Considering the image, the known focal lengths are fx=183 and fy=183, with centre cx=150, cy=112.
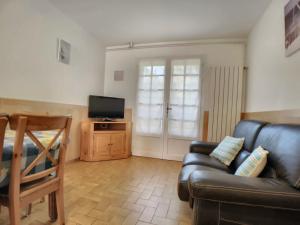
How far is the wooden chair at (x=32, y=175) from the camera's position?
3.32ft

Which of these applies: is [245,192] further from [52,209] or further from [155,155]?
[155,155]

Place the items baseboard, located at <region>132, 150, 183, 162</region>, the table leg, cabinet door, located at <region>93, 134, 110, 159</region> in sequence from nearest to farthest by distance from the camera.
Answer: the table leg
cabinet door, located at <region>93, 134, 110, 159</region>
baseboard, located at <region>132, 150, 183, 162</region>

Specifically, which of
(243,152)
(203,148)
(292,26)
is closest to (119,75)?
(203,148)

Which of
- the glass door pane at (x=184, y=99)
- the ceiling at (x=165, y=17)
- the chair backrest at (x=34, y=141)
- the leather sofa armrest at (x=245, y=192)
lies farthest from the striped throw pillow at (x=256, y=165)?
the glass door pane at (x=184, y=99)

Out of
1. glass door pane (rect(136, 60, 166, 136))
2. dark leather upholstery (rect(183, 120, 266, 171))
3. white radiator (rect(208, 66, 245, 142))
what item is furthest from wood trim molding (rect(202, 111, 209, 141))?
dark leather upholstery (rect(183, 120, 266, 171))

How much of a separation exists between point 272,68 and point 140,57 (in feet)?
8.01

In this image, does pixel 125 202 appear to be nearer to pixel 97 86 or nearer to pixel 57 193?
pixel 57 193

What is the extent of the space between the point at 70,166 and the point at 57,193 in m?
1.67

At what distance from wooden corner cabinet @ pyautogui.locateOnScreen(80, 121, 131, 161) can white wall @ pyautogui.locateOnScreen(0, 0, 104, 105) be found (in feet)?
1.80

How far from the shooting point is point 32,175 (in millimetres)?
1170

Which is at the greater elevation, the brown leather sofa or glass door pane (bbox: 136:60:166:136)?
glass door pane (bbox: 136:60:166:136)

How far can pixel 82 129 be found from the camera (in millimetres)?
3387

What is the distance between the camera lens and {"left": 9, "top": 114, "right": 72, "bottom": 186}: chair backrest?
995mm

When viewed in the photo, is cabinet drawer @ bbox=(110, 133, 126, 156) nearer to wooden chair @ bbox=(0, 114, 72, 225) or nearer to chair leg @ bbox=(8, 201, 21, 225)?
wooden chair @ bbox=(0, 114, 72, 225)
